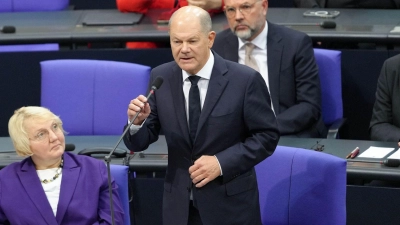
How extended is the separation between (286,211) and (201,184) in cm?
64

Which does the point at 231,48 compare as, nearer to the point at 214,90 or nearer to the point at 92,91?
the point at 92,91

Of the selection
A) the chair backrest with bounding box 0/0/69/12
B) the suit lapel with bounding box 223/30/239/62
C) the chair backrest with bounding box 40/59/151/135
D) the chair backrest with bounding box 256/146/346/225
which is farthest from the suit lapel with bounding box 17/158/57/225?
the chair backrest with bounding box 0/0/69/12

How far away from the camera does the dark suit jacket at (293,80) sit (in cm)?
414

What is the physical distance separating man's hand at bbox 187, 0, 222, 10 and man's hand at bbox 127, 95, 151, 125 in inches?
81.8

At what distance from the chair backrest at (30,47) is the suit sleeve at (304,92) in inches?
57.5

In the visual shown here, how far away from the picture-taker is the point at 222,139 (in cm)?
283

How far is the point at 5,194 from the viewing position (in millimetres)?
3084

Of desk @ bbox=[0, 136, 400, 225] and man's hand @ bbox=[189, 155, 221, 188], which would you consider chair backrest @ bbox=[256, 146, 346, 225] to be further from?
man's hand @ bbox=[189, 155, 221, 188]

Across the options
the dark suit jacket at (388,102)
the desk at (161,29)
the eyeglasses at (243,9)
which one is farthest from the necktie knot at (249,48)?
the dark suit jacket at (388,102)

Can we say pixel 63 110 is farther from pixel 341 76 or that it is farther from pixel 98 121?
pixel 341 76

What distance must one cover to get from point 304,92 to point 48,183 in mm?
1525

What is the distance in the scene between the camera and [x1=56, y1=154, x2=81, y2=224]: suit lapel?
3086mm

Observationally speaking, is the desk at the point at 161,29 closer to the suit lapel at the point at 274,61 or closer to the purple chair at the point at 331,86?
the purple chair at the point at 331,86

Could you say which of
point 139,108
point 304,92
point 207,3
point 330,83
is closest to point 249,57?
point 304,92
